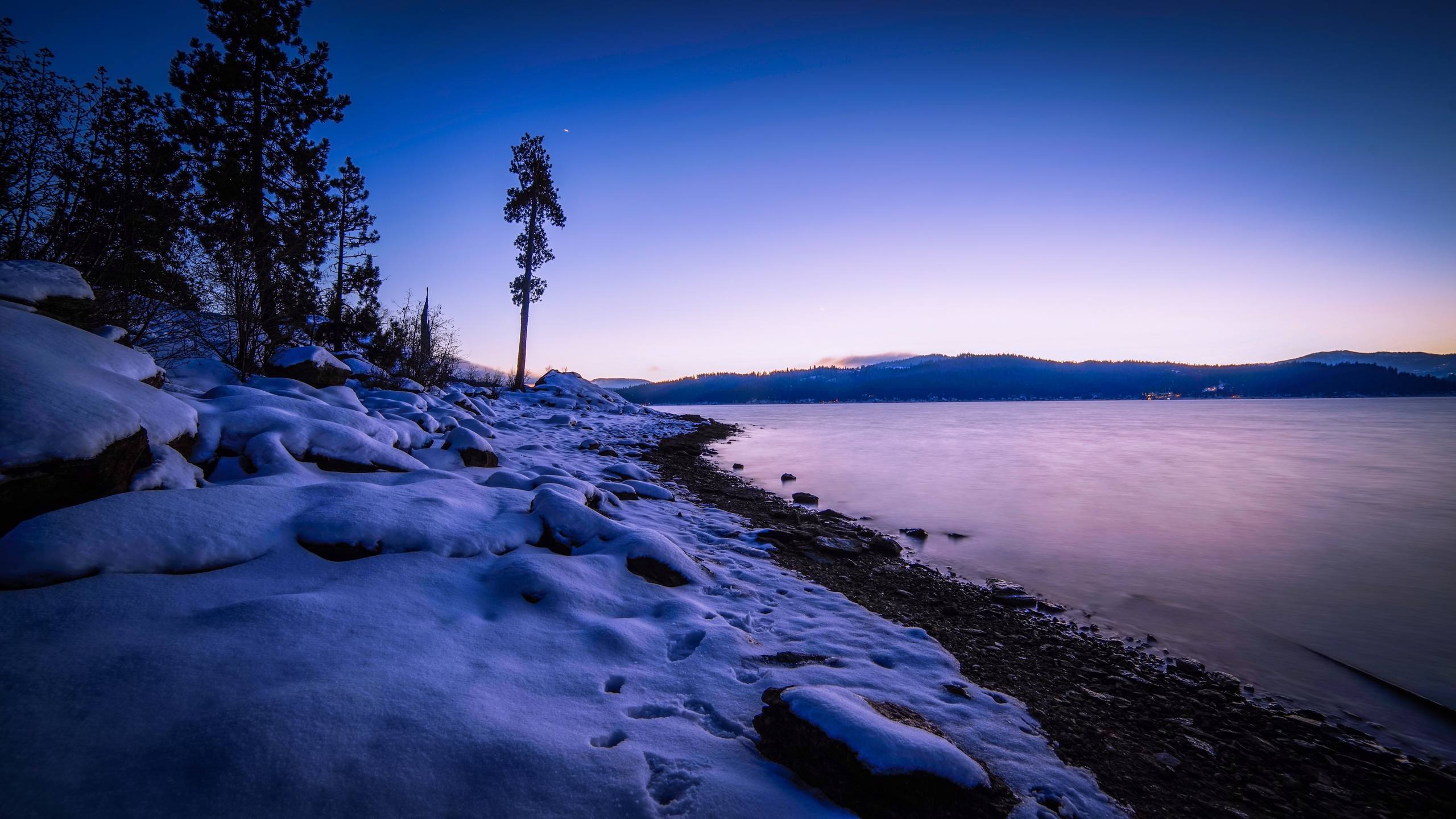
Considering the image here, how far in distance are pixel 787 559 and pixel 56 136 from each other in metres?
9.24

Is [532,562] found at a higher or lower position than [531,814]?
higher

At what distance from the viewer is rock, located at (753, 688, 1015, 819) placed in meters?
2.03

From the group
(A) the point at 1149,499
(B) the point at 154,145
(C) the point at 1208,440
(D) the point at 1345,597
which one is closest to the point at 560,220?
(B) the point at 154,145

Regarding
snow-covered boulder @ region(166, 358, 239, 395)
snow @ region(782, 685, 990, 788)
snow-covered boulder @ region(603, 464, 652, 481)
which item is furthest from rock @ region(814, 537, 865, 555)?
snow-covered boulder @ region(166, 358, 239, 395)

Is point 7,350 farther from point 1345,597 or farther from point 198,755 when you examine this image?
point 1345,597

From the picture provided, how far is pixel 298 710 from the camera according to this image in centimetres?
180

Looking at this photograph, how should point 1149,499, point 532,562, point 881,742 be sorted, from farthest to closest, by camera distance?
point 1149,499
point 532,562
point 881,742

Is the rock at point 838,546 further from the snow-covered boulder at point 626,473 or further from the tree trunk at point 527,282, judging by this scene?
the tree trunk at point 527,282

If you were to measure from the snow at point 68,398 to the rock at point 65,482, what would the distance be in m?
0.04

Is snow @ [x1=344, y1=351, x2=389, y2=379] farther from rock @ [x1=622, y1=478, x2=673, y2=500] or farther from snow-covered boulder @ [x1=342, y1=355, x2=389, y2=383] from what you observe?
rock @ [x1=622, y1=478, x2=673, y2=500]

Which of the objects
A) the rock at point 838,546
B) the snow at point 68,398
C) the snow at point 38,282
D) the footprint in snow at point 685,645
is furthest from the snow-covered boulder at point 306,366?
the footprint in snow at point 685,645

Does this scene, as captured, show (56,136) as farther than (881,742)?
Yes

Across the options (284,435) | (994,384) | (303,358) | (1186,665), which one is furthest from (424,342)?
(994,384)

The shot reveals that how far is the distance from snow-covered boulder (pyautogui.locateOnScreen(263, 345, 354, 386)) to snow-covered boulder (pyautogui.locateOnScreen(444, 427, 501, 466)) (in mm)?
3681
